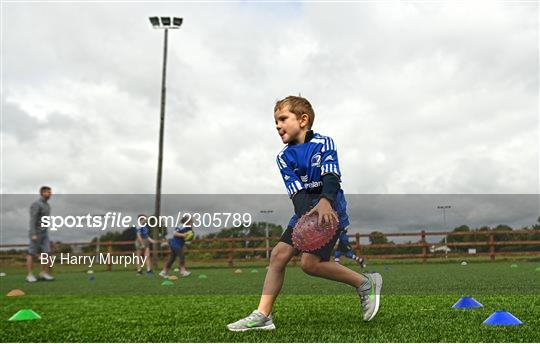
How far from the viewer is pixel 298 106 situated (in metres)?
3.76

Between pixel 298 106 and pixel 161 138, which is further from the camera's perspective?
pixel 161 138

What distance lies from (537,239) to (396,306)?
21165mm

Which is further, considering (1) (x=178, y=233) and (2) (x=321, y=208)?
(1) (x=178, y=233)

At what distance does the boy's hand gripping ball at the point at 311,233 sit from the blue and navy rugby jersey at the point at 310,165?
9 centimetres

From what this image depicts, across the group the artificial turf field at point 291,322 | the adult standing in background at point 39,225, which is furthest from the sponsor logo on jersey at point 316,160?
the adult standing in background at point 39,225

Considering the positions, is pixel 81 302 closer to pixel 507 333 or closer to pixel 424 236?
pixel 507 333

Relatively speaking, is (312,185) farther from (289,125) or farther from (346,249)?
(346,249)

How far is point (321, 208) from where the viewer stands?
3598mm

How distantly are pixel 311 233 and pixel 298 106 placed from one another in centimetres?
87

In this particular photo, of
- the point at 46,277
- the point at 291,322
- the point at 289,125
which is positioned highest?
the point at 289,125

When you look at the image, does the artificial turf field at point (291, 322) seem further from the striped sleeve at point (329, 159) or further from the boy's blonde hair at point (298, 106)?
the boy's blonde hair at point (298, 106)

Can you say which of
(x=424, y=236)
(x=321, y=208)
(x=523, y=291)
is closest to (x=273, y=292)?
(x=321, y=208)

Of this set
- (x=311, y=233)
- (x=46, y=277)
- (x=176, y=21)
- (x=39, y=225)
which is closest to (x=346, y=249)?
(x=39, y=225)

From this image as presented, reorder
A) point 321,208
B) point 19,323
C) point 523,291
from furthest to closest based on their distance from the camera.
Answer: point 523,291 < point 19,323 < point 321,208
